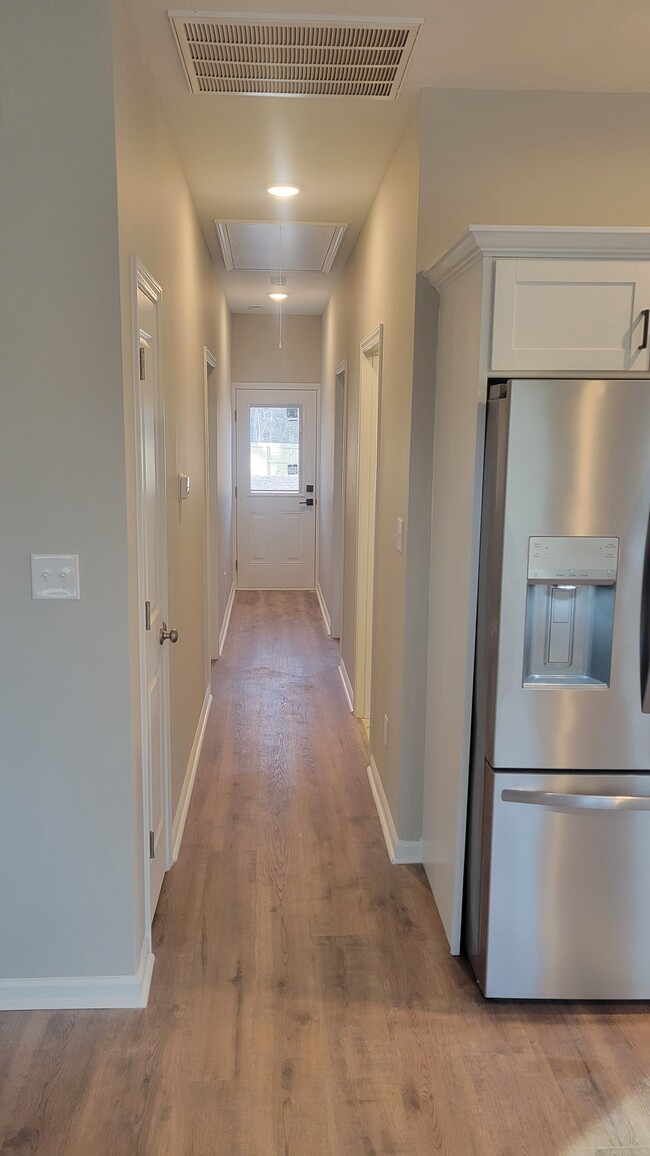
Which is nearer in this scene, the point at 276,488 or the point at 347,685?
the point at 347,685

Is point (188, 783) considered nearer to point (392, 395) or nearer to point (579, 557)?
point (392, 395)

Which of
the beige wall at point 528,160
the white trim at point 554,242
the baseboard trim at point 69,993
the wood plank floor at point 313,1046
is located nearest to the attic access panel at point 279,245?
the beige wall at point 528,160

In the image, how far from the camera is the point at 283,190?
3678 millimetres

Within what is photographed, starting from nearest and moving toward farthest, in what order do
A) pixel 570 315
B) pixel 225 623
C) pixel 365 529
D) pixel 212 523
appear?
pixel 570 315
pixel 365 529
pixel 212 523
pixel 225 623

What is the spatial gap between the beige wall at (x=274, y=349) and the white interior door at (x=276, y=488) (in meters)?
0.14

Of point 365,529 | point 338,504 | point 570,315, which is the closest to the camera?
point 570,315

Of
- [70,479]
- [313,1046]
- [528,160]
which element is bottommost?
[313,1046]

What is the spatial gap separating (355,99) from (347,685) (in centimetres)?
328

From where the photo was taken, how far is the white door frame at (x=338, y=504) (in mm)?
5625

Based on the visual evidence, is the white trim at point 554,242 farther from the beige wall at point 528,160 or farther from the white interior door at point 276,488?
the white interior door at point 276,488

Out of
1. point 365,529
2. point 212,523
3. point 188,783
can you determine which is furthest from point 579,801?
point 212,523

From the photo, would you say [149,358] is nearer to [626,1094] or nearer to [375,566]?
[375,566]

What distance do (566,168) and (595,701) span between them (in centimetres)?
178

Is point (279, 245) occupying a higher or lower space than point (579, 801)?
higher
